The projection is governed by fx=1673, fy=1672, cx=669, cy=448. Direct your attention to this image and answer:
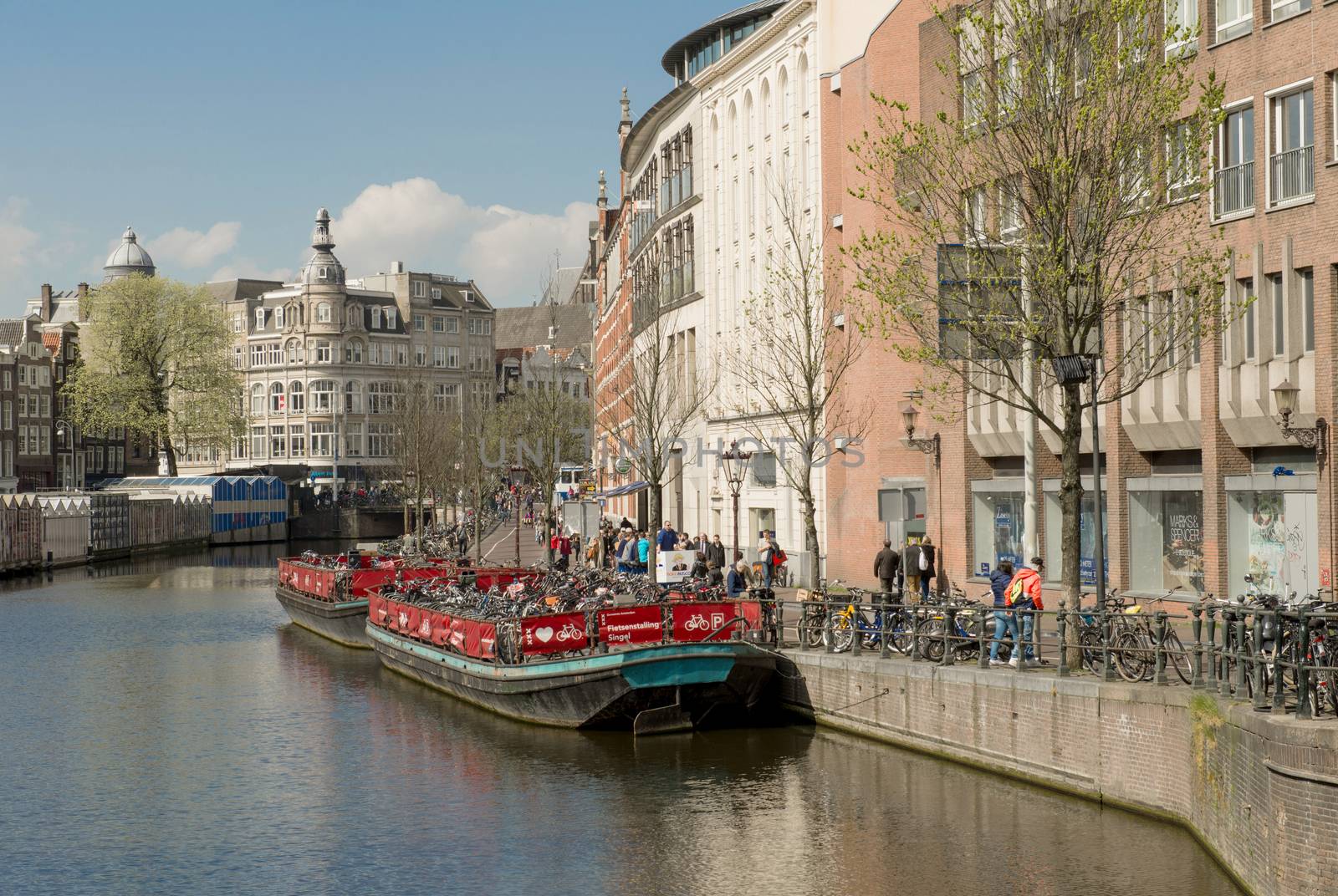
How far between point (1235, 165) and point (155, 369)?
9134cm

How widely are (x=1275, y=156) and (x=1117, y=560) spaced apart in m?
8.41

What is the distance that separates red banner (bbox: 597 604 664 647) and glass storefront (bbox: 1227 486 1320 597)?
1057 cm

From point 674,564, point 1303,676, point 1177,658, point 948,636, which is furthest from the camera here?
point 674,564

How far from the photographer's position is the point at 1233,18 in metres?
30.2

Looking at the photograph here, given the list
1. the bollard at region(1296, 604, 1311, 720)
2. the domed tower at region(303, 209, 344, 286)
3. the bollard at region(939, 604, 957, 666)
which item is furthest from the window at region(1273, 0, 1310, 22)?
the domed tower at region(303, 209, 344, 286)

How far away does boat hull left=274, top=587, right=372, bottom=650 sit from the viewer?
4472 cm

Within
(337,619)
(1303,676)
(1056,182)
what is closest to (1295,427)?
(1056,182)

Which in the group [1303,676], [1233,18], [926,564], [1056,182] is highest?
[1233,18]

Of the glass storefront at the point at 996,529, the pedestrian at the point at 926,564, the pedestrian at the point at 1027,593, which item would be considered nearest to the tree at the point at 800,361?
the pedestrian at the point at 926,564

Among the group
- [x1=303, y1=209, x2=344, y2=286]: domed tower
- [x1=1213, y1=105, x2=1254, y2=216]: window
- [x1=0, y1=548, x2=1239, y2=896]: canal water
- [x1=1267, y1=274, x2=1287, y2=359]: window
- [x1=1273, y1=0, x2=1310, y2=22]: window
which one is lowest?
[x1=0, y1=548, x2=1239, y2=896]: canal water

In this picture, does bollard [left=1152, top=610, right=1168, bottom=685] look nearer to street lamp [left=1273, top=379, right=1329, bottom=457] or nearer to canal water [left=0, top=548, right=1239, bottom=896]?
canal water [left=0, top=548, right=1239, bottom=896]

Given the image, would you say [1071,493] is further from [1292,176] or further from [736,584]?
[736,584]

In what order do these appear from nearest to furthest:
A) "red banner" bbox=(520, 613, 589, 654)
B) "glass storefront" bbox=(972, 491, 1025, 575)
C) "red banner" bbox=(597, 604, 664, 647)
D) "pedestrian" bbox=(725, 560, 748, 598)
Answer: "red banner" bbox=(597, 604, 664, 647), "red banner" bbox=(520, 613, 589, 654), "pedestrian" bbox=(725, 560, 748, 598), "glass storefront" bbox=(972, 491, 1025, 575)

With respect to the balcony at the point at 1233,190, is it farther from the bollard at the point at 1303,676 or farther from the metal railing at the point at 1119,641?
the bollard at the point at 1303,676
